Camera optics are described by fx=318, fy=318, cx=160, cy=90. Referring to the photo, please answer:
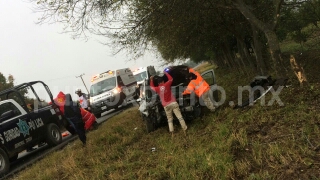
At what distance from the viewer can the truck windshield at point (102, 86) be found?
18328 mm

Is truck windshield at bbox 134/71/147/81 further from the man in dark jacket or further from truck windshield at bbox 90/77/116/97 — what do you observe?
the man in dark jacket

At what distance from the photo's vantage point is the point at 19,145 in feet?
30.5

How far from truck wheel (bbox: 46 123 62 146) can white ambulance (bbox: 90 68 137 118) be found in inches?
237

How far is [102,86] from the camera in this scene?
18.6 meters

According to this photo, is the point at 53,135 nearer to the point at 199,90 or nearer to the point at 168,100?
the point at 168,100

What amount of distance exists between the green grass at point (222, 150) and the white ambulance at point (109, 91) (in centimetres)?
844

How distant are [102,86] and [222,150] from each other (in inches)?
540

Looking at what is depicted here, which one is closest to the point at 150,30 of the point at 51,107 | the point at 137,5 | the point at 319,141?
the point at 137,5

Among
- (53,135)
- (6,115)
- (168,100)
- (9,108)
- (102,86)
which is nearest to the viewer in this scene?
(168,100)

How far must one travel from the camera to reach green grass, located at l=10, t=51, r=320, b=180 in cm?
476

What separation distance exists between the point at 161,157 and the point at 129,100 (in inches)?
528

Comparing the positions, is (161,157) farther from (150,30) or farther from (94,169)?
(150,30)

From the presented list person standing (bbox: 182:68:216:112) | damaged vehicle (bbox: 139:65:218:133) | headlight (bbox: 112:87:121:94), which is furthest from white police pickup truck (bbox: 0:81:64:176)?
headlight (bbox: 112:87:121:94)

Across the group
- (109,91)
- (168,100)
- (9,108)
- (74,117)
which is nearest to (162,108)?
(168,100)
